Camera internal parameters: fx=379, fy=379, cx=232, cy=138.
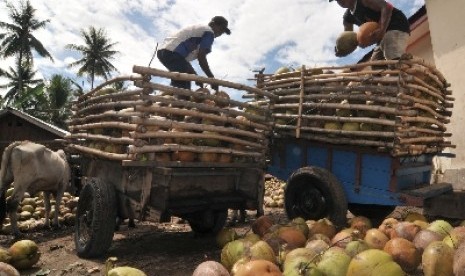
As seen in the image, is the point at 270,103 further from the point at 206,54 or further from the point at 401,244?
the point at 401,244

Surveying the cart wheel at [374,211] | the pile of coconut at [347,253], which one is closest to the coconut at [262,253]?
the pile of coconut at [347,253]

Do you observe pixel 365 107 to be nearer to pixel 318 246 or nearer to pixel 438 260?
pixel 318 246

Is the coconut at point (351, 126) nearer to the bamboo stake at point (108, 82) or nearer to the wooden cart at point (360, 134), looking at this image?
the wooden cart at point (360, 134)

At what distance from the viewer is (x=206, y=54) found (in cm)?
693

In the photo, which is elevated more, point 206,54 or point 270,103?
point 206,54

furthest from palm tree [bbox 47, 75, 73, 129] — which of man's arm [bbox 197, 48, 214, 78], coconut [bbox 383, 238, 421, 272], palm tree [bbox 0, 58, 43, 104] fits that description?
coconut [bbox 383, 238, 421, 272]

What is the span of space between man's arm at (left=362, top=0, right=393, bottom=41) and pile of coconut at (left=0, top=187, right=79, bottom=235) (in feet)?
23.6

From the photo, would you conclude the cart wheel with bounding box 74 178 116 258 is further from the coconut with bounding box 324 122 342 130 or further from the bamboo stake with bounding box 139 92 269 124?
the coconut with bounding box 324 122 342 130

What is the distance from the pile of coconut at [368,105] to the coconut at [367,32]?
430 millimetres

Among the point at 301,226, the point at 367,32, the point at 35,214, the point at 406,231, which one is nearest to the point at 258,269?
the point at 301,226

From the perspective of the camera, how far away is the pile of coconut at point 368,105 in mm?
5055

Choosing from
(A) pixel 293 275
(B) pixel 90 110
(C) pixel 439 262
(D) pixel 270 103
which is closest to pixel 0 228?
(B) pixel 90 110

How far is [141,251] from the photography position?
551 centimetres

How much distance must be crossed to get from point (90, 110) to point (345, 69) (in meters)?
4.02
